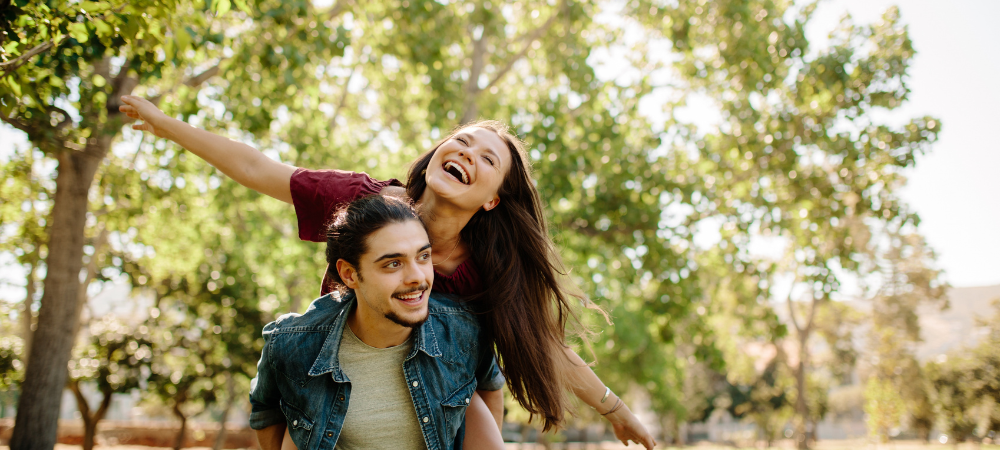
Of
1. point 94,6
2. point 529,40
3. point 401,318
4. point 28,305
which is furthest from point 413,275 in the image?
point 28,305

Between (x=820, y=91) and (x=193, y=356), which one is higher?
(x=820, y=91)

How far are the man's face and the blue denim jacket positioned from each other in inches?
8.4

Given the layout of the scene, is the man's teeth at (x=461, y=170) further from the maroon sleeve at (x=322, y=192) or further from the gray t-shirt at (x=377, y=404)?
the gray t-shirt at (x=377, y=404)

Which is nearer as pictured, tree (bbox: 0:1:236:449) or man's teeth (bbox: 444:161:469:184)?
man's teeth (bbox: 444:161:469:184)

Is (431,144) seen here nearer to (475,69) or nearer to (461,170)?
(475,69)

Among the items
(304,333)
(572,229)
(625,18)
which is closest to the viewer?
(304,333)

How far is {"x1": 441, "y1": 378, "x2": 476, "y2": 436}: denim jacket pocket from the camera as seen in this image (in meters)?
2.66

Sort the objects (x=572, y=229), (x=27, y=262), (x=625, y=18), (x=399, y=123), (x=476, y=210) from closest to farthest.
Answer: (x=476, y=210)
(x=572, y=229)
(x=27, y=262)
(x=625, y=18)
(x=399, y=123)

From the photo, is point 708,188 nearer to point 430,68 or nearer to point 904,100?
point 904,100

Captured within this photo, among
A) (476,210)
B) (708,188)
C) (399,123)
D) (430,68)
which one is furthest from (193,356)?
(476,210)

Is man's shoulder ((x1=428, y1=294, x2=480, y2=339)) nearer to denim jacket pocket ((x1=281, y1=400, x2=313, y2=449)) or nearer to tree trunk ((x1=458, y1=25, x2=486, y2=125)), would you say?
denim jacket pocket ((x1=281, y1=400, x2=313, y2=449))

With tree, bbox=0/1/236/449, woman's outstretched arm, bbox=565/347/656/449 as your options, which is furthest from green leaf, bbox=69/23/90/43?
woman's outstretched arm, bbox=565/347/656/449

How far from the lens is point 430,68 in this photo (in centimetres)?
1042

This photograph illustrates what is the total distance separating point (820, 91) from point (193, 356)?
13640 millimetres
